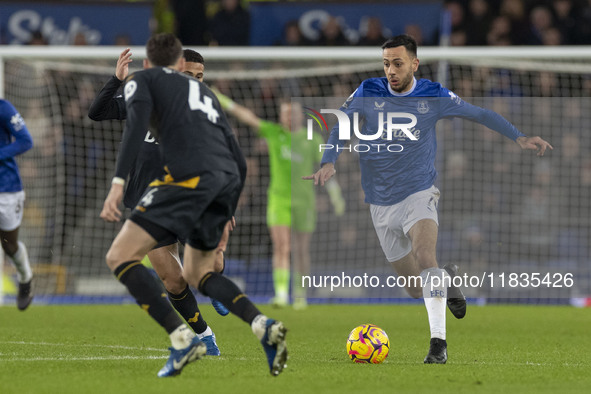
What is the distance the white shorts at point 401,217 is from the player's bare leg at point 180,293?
56.4 inches

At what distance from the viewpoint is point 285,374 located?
5703 millimetres

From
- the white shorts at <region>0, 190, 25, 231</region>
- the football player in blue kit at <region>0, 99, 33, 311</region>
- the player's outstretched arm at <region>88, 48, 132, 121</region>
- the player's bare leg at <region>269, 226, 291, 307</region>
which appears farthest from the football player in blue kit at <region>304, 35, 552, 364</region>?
the player's bare leg at <region>269, 226, 291, 307</region>

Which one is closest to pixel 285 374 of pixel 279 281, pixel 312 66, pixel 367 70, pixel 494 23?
pixel 279 281

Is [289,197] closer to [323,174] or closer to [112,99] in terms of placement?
[323,174]

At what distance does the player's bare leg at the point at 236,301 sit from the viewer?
528cm

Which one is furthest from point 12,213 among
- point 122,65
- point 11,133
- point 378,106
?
point 378,106

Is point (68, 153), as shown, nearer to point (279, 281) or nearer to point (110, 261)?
point (279, 281)

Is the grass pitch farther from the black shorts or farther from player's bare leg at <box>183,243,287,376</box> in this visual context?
the black shorts

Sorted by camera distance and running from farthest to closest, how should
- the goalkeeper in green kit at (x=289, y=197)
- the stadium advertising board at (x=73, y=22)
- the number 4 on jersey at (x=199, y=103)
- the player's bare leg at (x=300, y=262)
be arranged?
the stadium advertising board at (x=73, y=22) → the player's bare leg at (x=300, y=262) → the goalkeeper in green kit at (x=289, y=197) → the number 4 on jersey at (x=199, y=103)

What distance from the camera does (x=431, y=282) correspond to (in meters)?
6.73

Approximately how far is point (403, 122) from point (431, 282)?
1.21m

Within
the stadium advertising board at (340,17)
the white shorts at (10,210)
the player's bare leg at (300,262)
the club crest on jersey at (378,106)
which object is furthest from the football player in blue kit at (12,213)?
the stadium advertising board at (340,17)

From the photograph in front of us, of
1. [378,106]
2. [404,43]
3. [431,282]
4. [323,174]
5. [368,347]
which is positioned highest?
[404,43]

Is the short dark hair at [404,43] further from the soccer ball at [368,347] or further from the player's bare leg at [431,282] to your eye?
the soccer ball at [368,347]
